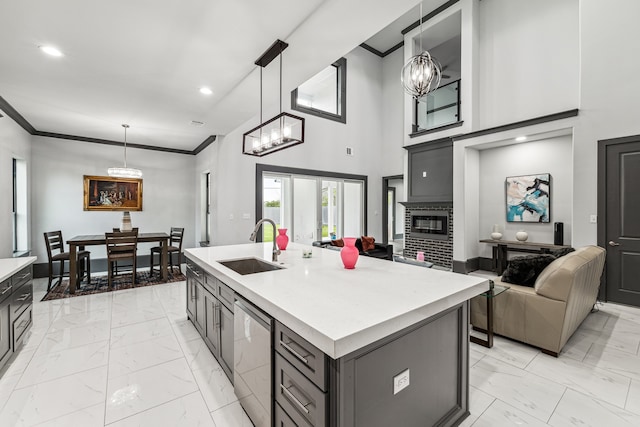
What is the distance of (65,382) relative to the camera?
2.18 meters

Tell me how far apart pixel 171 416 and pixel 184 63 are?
121 inches

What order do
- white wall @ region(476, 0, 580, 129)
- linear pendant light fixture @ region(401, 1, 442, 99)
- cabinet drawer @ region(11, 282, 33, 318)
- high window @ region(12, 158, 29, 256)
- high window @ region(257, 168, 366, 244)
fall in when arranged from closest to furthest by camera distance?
cabinet drawer @ region(11, 282, 33, 318) < linear pendant light fixture @ region(401, 1, 442, 99) < white wall @ region(476, 0, 580, 129) < high window @ region(12, 158, 29, 256) < high window @ region(257, 168, 366, 244)

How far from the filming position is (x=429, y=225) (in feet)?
21.5

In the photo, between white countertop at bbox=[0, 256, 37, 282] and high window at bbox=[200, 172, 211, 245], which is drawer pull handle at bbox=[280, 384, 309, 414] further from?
high window at bbox=[200, 172, 211, 245]

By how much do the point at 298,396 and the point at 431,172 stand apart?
6126 millimetres

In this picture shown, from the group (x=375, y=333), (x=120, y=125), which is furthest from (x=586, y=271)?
(x=120, y=125)

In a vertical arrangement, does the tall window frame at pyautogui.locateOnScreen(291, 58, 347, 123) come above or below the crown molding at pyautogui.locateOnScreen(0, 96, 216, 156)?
above

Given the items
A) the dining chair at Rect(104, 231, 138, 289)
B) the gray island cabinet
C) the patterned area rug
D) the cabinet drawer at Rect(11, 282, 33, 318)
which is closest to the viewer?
the gray island cabinet

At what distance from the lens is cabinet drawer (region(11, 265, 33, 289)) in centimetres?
245

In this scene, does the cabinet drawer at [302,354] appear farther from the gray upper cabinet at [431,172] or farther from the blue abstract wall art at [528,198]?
the blue abstract wall art at [528,198]

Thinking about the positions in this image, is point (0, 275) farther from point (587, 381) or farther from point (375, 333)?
point (587, 381)

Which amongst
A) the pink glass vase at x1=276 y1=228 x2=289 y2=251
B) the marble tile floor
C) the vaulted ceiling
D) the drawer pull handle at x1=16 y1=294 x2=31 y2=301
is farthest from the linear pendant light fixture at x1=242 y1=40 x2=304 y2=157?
the drawer pull handle at x1=16 y1=294 x2=31 y2=301

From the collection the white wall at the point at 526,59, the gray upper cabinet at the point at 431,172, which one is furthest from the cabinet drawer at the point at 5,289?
the white wall at the point at 526,59

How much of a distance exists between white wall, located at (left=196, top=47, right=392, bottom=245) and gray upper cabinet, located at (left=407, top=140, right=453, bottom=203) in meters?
0.81
